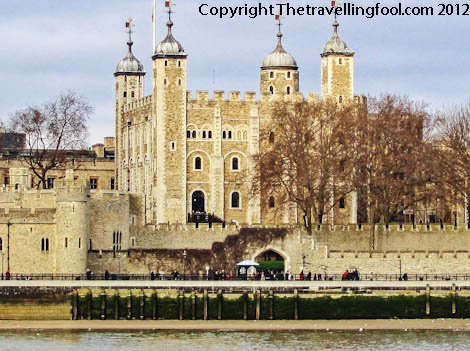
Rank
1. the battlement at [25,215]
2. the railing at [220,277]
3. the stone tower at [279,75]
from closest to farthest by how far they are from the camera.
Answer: the railing at [220,277], the battlement at [25,215], the stone tower at [279,75]

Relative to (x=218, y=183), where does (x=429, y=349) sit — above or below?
below

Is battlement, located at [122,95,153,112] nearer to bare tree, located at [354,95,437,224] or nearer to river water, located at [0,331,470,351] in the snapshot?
bare tree, located at [354,95,437,224]

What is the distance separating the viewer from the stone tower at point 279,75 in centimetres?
13088

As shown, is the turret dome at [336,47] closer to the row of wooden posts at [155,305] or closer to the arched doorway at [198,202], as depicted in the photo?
the arched doorway at [198,202]

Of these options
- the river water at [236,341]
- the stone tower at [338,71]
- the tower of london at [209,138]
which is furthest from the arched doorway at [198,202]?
the river water at [236,341]

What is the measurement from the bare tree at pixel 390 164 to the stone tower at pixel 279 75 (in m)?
13.6

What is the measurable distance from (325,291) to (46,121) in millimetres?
38001

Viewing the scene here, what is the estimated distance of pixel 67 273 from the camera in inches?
4053

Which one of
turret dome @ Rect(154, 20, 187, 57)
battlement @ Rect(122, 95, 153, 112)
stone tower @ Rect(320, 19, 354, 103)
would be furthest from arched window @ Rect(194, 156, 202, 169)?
stone tower @ Rect(320, 19, 354, 103)

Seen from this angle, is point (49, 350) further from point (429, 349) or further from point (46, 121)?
point (46, 121)

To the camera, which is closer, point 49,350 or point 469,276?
point 49,350

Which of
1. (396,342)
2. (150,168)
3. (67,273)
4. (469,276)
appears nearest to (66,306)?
(67,273)

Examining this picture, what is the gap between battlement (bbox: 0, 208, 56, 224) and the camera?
103438mm

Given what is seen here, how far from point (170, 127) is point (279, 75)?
9.54 m
